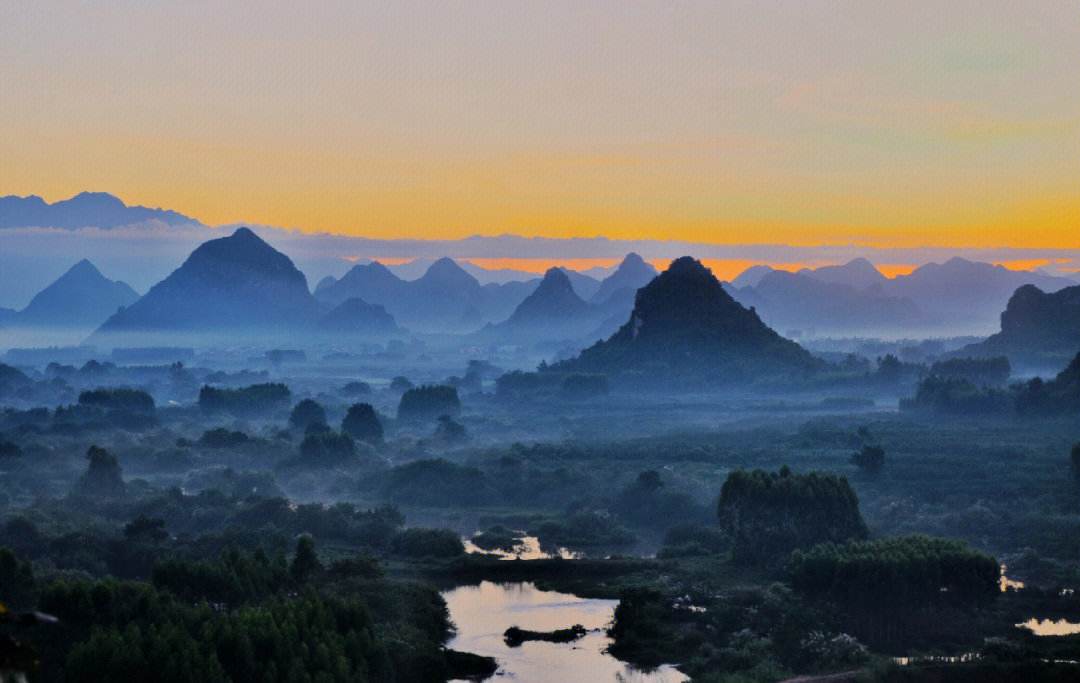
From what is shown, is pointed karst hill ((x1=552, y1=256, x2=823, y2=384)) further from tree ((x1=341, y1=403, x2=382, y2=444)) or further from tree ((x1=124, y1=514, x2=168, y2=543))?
tree ((x1=124, y1=514, x2=168, y2=543))

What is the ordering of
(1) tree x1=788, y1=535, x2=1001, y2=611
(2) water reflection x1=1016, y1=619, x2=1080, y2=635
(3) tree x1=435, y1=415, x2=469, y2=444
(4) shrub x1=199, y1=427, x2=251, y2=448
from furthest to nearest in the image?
(3) tree x1=435, y1=415, x2=469, y2=444 → (4) shrub x1=199, y1=427, x2=251, y2=448 → (1) tree x1=788, y1=535, x2=1001, y2=611 → (2) water reflection x1=1016, y1=619, x2=1080, y2=635

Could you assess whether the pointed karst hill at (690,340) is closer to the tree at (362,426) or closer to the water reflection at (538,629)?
the tree at (362,426)

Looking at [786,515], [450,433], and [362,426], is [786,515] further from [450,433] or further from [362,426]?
[450,433]

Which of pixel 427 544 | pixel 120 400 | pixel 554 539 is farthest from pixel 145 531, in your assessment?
pixel 120 400

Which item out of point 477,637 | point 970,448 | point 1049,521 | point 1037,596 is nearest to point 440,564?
point 477,637

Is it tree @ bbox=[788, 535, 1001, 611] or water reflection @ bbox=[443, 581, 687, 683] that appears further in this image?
tree @ bbox=[788, 535, 1001, 611]

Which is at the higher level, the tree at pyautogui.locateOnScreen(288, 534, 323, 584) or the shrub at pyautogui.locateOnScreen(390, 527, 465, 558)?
the tree at pyautogui.locateOnScreen(288, 534, 323, 584)

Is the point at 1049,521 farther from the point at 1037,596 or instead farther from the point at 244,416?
the point at 244,416

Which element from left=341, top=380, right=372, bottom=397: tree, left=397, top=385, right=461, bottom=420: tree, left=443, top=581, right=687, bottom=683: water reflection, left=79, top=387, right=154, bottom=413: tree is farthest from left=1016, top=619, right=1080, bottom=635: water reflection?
left=341, top=380, right=372, bottom=397: tree
